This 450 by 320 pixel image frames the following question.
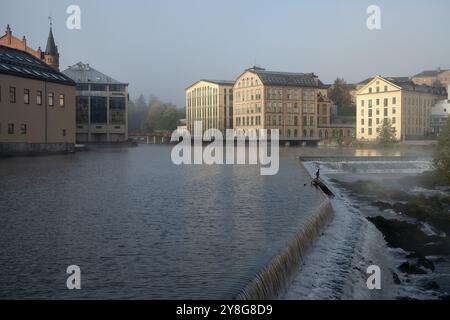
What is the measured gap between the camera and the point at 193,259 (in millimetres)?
10172

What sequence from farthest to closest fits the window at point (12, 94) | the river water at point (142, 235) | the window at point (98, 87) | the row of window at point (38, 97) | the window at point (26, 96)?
the window at point (98, 87) < the window at point (26, 96) < the row of window at point (38, 97) < the window at point (12, 94) < the river water at point (142, 235)

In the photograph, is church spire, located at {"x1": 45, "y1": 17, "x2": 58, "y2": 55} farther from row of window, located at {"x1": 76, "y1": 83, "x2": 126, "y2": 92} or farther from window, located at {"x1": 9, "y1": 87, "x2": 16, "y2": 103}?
window, located at {"x1": 9, "y1": 87, "x2": 16, "y2": 103}

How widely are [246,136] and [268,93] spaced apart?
9.75 metres

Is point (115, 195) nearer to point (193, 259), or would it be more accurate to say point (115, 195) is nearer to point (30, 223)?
point (30, 223)

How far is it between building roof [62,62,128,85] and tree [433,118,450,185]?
2612 inches

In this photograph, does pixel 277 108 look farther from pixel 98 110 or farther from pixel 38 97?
pixel 38 97

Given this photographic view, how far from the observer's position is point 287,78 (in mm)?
104562

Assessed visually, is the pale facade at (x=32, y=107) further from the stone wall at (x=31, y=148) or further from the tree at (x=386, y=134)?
the tree at (x=386, y=134)

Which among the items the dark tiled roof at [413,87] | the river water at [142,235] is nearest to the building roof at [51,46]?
the dark tiled roof at [413,87]

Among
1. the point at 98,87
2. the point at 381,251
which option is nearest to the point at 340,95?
the point at 98,87

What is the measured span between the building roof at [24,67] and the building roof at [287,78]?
54.2m

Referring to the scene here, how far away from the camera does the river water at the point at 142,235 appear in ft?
28.1

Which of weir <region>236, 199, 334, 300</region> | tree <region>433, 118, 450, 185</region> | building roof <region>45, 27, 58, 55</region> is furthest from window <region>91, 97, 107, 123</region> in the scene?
weir <region>236, 199, 334, 300</region>

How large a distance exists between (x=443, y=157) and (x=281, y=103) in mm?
72881
